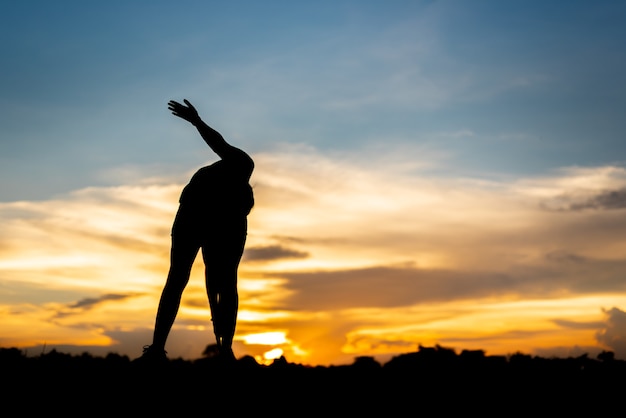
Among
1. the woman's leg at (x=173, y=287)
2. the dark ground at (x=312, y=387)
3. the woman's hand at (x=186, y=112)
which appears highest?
the woman's hand at (x=186, y=112)

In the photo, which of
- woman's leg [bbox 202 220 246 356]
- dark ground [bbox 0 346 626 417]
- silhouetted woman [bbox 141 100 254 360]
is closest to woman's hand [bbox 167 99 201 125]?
silhouetted woman [bbox 141 100 254 360]

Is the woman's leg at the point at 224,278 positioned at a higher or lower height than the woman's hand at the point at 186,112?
lower

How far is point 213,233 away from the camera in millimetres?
9328

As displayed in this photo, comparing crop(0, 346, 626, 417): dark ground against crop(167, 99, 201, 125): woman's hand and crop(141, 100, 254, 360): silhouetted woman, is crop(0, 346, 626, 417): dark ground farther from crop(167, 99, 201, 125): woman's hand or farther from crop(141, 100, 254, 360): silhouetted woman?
crop(167, 99, 201, 125): woman's hand

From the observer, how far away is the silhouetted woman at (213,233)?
902 cm

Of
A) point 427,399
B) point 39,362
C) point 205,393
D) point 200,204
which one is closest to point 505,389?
point 427,399

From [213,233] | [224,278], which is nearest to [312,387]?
[224,278]

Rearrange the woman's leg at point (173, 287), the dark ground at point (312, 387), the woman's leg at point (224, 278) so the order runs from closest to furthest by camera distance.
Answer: the dark ground at point (312, 387) < the woman's leg at point (173, 287) < the woman's leg at point (224, 278)

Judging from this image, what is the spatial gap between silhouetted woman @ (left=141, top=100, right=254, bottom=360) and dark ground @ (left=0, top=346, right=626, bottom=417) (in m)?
0.61

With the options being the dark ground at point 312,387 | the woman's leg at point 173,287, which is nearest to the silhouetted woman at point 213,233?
the woman's leg at point 173,287

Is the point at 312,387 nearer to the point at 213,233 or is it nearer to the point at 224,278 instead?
the point at 224,278

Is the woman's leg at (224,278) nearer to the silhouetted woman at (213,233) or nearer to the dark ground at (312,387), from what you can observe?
the silhouetted woman at (213,233)

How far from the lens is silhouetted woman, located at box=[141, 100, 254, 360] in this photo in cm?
902

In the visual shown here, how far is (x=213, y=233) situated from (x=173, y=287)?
3.16 feet
